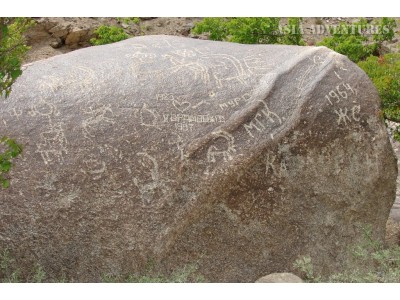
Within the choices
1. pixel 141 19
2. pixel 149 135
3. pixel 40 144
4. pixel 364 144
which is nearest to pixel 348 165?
pixel 364 144

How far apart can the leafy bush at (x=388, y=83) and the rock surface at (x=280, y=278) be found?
2.22 meters

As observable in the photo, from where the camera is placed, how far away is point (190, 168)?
19.9ft

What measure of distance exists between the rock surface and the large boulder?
0.22m

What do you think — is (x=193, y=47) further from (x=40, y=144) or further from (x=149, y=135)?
(x=40, y=144)

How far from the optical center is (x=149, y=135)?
6.14 metres

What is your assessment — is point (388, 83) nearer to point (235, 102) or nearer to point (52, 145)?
point (235, 102)

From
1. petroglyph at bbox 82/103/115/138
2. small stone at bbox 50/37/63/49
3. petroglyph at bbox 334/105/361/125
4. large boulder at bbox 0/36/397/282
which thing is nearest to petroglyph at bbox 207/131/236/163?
large boulder at bbox 0/36/397/282

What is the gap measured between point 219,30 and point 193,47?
640 cm

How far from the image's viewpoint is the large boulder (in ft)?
19.9

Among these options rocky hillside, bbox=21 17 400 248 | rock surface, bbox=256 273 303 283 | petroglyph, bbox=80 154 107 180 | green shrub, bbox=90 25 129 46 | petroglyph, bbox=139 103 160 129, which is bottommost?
rocky hillside, bbox=21 17 400 248

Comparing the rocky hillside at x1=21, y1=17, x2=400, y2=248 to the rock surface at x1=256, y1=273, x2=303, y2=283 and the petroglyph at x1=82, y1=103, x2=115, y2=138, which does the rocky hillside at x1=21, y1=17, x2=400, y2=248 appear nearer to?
the petroglyph at x1=82, y1=103, x2=115, y2=138

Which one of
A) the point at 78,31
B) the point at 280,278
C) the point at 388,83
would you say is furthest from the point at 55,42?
the point at 280,278

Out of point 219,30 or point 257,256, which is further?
point 219,30

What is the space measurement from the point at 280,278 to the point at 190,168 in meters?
1.18
